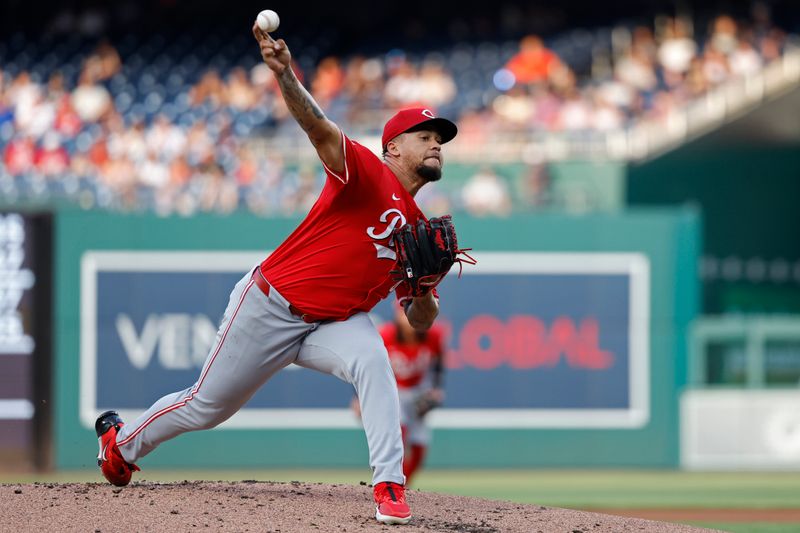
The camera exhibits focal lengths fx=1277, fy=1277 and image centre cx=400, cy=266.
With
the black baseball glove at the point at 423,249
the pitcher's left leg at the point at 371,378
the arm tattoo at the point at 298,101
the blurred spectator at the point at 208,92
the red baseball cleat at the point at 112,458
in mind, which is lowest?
the red baseball cleat at the point at 112,458

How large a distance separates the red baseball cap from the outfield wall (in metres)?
6.27

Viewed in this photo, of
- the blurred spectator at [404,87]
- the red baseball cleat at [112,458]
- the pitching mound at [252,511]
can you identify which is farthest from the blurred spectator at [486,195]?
the red baseball cleat at [112,458]

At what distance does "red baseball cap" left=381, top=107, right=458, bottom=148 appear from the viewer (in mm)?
4973

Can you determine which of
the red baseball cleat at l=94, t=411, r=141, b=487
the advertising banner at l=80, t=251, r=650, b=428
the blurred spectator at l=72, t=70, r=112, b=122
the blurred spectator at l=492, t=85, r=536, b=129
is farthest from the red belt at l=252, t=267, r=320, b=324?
the blurred spectator at l=72, t=70, r=112, b=122

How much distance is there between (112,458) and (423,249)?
5.45 ft

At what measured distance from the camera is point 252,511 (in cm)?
497

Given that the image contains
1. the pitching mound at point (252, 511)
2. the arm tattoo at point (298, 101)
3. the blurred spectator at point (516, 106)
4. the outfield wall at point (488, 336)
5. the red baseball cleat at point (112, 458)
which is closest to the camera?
the arm tattoo at point (298, 101)

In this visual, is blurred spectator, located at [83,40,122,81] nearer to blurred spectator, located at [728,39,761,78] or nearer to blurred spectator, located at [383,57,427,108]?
blurred spectator, located at [383,57,427,108]

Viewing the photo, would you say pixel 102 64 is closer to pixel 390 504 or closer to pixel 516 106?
pixel 516 106

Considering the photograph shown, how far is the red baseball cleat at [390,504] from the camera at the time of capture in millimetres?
4793

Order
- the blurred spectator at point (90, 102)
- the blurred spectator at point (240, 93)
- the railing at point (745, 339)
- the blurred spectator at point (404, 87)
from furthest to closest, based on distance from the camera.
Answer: the blurred spectator at point (240, 93) → the blurred spectator at point (404, 87) → the blurred spectator at point (90, 102) → the railing at point (745, 339)

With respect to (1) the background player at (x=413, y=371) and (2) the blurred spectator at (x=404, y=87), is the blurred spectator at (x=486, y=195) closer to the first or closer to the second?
(1) the background player at (x=413, y=371)

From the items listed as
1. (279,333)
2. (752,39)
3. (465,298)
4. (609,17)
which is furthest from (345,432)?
(609,17)

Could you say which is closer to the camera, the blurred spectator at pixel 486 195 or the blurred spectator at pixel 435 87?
the blurred spectator at pixel 486 195
